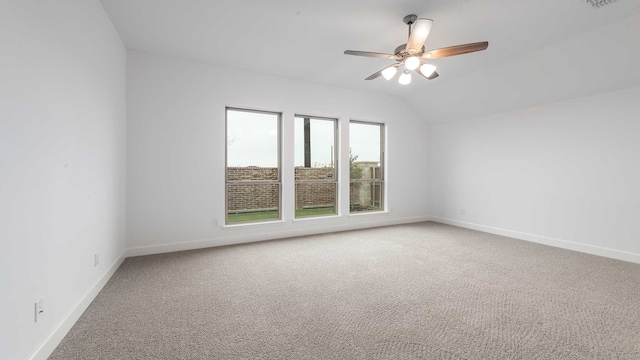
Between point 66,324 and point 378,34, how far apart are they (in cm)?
400

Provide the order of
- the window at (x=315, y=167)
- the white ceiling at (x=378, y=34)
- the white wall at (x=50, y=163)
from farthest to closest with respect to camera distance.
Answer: the window at (x=315, y=167) < the white ceiling at (x=378, y=34) < the white wall at (x=50, y=163)

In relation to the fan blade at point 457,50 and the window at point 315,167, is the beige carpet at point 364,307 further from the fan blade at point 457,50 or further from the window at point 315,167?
the fan blade at point 457,50

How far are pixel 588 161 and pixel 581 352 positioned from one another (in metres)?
3.40

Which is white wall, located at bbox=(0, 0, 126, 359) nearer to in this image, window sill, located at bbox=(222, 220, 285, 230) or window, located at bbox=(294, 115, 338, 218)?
window sill, located at bbox=(222, 220, 285, 230)

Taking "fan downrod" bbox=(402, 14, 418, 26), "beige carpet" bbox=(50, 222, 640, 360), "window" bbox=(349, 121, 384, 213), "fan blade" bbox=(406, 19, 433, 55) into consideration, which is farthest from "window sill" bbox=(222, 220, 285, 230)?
"fan downrod" bbox=(402, 14, 418, 26)

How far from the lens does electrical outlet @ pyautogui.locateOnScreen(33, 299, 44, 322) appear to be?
1.59 metres

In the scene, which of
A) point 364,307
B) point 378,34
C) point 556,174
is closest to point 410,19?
point 378,34

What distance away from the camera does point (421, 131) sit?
6.23m

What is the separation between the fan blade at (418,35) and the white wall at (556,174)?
3103 mm

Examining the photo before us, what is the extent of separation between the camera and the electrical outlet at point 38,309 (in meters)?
1.59

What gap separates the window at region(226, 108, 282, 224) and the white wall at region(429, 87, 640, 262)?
386cm

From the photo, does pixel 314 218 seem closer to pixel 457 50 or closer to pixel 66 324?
pixel 457 50

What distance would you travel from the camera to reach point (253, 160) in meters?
4.76

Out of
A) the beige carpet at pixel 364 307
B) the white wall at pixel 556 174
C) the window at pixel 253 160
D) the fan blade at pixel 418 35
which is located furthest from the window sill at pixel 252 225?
the white wall at pixel 556 174
